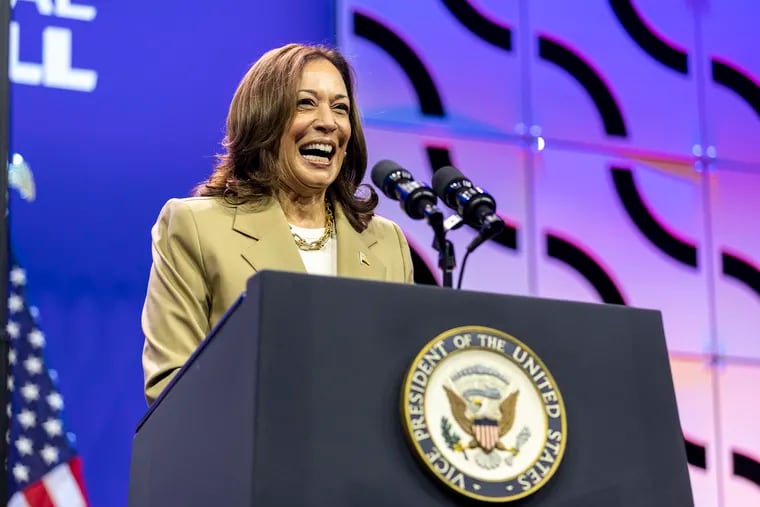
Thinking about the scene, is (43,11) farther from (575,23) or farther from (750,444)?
(750,444)

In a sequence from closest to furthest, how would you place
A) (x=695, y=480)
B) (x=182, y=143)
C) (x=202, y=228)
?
(x=202, y=228) < (x=182, y=143) < (x=695, y=480)

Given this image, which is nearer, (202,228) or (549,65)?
(202,228)

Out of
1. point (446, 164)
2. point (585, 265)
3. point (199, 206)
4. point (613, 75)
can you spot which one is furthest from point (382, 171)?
point (613, 75)

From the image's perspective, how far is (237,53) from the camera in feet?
13.1

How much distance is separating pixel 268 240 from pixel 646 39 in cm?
297

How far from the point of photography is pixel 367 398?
140 centimetres

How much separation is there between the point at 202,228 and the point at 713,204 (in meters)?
3.07

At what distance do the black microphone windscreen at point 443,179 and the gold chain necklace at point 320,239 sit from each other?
558 millimetres

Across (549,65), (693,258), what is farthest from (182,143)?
(693,258)

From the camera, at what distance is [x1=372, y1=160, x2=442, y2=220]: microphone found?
1860mm

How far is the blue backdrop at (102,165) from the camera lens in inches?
141

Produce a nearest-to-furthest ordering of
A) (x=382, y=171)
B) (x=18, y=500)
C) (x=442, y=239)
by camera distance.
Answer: (x=442, y=239) → (x=382, y=171) → (x=18, y=500)

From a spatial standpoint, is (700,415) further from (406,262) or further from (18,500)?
(18,500)

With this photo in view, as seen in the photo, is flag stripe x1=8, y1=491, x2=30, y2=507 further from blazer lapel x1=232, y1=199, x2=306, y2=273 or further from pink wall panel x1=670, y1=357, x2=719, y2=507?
pink wall panel x1=670, y1=357, x2=719, y2=507
